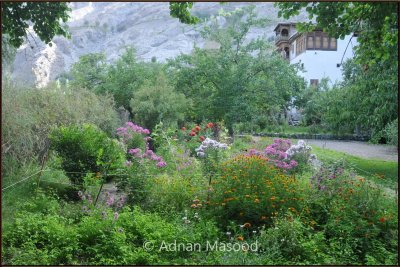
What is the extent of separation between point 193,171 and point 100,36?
2924 millimetres

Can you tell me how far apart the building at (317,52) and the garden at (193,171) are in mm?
300

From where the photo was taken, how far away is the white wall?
6429 millimetres

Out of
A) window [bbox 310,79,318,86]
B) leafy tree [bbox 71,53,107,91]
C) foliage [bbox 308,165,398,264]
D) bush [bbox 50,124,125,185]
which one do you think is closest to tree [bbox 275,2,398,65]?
foliage [bbox 308,165,398,264]

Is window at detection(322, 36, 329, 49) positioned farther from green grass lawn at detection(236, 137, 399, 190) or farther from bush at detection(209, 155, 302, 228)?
bush at detection(209, 155, 302, 228)

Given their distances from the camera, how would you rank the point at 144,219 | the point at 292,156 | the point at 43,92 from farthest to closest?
the point at 43,92, the point at 292,156, the point at 144,219

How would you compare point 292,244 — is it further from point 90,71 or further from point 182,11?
point 90,71

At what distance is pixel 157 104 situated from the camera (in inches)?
412

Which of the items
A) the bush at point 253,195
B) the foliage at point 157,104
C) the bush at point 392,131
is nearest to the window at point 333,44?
the bush at point 253,195

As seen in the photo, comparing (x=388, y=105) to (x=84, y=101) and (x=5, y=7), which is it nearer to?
(x=84, y=101)

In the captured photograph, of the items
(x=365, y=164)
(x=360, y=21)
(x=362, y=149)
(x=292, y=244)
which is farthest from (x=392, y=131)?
(x=292, y=244)

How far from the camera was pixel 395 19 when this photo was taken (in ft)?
17.8

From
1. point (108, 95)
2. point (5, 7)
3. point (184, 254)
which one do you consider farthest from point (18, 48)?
point (108, 95)

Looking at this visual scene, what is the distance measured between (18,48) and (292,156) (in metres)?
4.54

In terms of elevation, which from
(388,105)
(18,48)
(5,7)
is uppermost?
(5,7)
